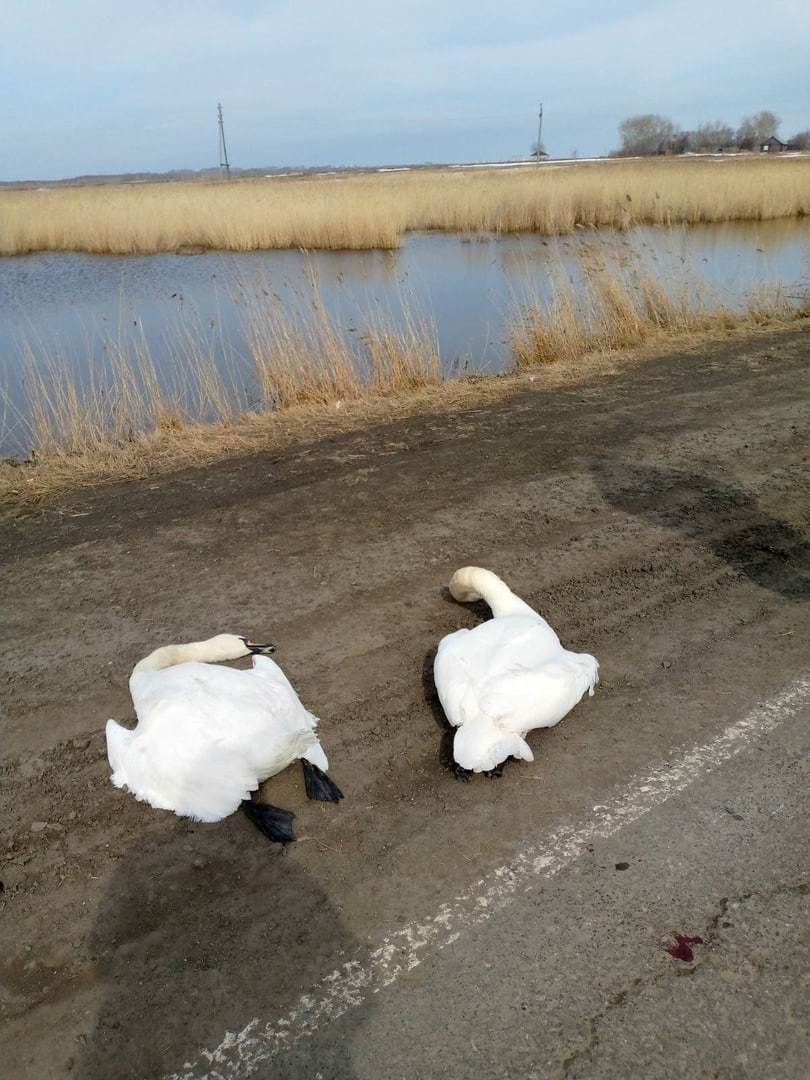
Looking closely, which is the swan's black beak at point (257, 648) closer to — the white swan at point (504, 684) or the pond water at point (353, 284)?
the white swan at point (504, 684)

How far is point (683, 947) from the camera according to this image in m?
2.51

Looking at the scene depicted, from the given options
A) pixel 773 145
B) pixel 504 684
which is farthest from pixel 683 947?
pixel 773 145

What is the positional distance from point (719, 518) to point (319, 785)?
A: 356cm

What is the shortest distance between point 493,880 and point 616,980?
0.51 m

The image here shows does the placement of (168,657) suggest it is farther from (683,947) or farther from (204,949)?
(683,947)

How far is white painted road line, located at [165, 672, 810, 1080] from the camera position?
2295 mm

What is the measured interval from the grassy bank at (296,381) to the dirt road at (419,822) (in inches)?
62.7

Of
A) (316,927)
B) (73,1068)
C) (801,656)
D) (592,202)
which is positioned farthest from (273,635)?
(592,202)

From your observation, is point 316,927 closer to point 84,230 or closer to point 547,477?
point 547,477

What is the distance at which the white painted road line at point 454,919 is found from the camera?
2.29m

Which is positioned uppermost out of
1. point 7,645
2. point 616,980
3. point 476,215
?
point 476,215

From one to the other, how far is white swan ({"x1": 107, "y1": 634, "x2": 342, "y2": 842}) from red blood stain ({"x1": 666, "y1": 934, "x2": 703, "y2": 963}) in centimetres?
130

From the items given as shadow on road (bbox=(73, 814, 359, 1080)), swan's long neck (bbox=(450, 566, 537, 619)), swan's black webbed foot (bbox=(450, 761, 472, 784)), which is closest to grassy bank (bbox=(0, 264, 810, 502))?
swan's long neck (bbox=(450, 566, 537, 619))

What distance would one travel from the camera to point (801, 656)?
402cm
